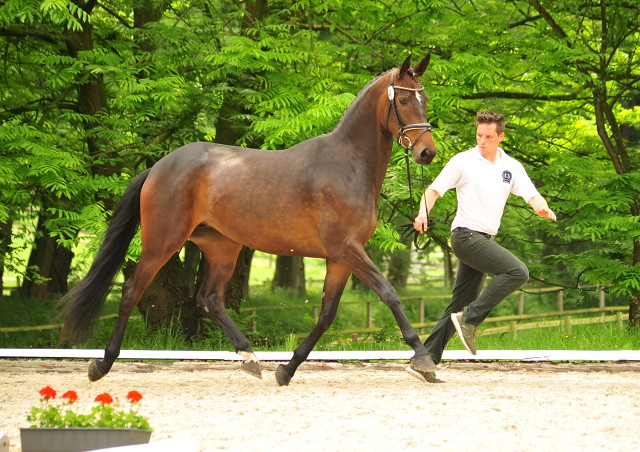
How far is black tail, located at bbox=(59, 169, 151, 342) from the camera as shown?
5836 millimetres

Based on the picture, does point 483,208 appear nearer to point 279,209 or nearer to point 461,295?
point 461,295

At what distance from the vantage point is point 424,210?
16.6 ft

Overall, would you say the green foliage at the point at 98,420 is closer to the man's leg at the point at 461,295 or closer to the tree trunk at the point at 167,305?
the man's leg at the point at 461,295

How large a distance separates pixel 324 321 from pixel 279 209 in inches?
38.4

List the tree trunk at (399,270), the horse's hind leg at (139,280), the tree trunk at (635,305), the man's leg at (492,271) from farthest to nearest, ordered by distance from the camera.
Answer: the tree trunk at (399,270), the tree trunk at (635,305), the horse's hind leg at (139,280), the man's leg at (492,271)

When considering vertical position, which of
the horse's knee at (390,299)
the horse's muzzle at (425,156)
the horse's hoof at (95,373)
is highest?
the horse's muzzle at (425,156)

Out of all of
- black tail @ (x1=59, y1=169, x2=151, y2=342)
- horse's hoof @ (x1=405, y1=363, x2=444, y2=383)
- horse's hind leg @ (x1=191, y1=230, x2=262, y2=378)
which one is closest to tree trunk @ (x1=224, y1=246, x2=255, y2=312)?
horse's hind leg @ (x1=191, y1=230, x2=262, y2=378)

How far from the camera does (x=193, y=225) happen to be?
5828 millimetres

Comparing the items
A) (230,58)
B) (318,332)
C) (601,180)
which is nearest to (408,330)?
(318,332)

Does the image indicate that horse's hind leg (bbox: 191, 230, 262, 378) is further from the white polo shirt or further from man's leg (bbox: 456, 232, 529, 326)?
man's leg (bbox: 456, 232, 529, 326)

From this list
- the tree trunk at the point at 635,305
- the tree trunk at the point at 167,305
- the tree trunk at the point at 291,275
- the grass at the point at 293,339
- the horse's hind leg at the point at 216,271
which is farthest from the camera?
the tree trunk at the point at 291,275

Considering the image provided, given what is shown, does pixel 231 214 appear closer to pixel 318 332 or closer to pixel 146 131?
pixel 318 332

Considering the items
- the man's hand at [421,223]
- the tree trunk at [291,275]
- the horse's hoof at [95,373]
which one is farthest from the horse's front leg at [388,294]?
the tree trunk at [291,275]

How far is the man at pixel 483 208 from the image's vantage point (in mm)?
5031
